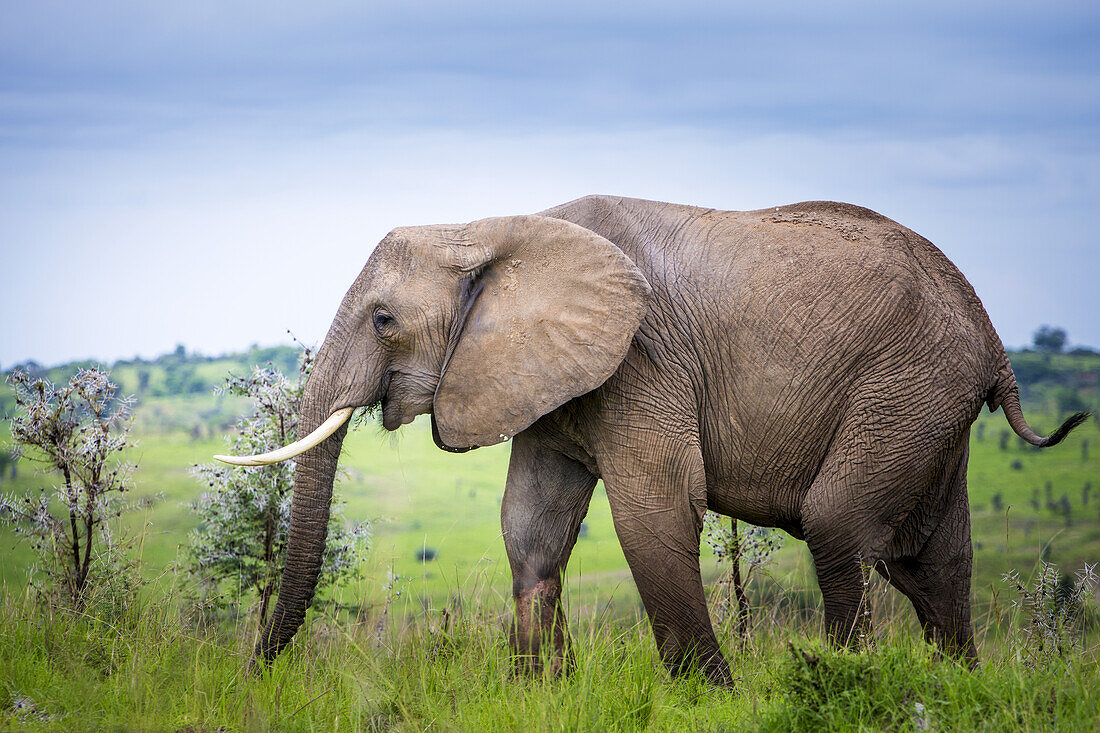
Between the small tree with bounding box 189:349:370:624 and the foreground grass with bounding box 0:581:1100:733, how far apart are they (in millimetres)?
1848

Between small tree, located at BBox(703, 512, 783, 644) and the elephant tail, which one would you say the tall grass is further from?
small tree, located at BBox(703, 512, 783, 644)

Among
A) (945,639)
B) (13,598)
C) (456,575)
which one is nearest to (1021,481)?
(945,639)

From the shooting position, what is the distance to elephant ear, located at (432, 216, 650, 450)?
5.73 m

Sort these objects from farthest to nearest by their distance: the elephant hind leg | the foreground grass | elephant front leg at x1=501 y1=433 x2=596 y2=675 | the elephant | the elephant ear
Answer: the elephant hind leg, elephant front leg at x1=501 y1=433 x2=596 y2=675, the elephant, the elephant ear, the foreground grass

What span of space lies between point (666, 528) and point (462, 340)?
1.71 metres

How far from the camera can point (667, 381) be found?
6.08m

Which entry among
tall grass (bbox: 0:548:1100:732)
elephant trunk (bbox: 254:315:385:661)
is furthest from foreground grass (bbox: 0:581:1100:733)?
elephant trunk (bbox: 254:315:385:661)

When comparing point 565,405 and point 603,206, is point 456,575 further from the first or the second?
point 603,206

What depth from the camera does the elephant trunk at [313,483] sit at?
589 centimetres

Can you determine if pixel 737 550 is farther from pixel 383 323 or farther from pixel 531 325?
pixel 383 323

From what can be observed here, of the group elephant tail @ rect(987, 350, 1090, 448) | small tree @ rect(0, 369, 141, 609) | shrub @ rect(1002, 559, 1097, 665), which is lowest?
shrub @ rect(1002, 559, 1097, 665)

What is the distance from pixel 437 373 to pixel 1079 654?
13.4 feet

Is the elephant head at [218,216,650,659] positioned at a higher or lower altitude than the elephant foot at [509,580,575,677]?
higher

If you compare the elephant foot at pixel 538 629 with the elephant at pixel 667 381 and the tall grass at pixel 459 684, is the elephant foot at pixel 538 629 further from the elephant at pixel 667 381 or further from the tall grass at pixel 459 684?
the tall grass at pixel 459 684
